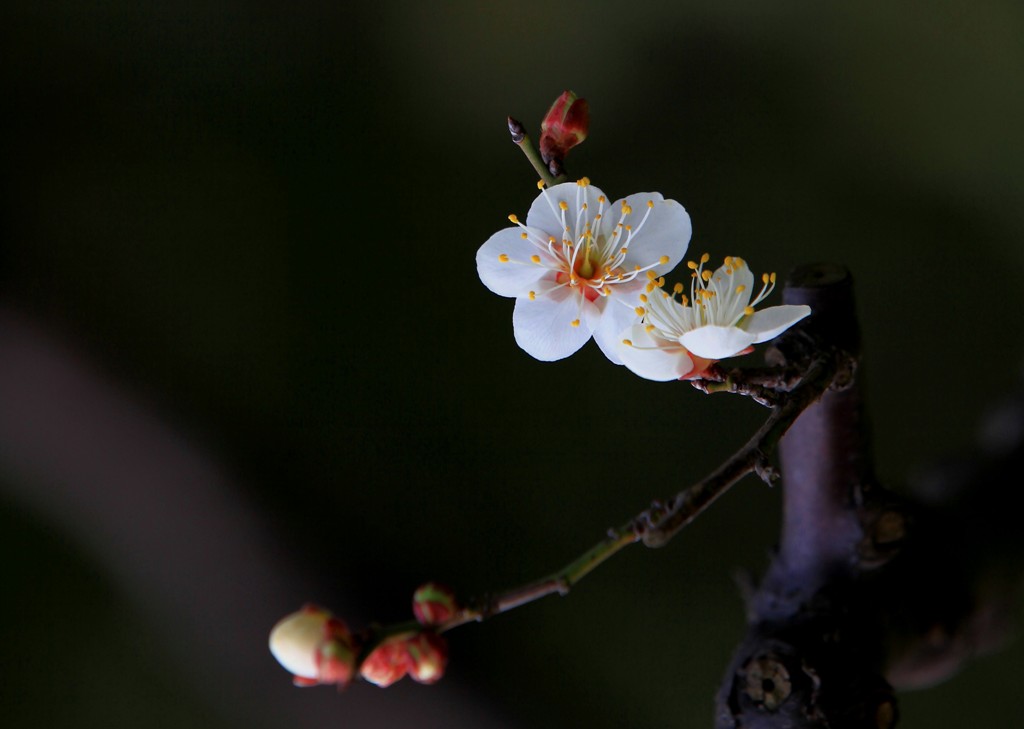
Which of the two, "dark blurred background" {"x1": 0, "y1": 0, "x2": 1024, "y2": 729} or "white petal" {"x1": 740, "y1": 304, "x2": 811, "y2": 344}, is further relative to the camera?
→ "dark blurred background" {"x1": 0, "y1": 0, "x2": 1024, "y2": 729}

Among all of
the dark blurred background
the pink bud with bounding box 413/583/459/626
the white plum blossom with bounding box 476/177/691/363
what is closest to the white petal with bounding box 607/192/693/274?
the white plum blossom with bounding box 476/177/691/363

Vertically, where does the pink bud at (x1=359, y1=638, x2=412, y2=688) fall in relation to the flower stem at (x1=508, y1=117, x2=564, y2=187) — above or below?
below

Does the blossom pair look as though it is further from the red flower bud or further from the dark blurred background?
the dark blurred background

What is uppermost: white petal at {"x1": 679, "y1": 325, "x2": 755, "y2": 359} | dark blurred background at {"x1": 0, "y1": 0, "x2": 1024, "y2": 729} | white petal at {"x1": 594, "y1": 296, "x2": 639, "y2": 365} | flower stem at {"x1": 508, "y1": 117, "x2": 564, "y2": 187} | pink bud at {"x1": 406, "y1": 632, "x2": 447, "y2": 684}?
dark blurred background at {"x1": 0, "y1": 0, "x2": 1024, "y2": 729}

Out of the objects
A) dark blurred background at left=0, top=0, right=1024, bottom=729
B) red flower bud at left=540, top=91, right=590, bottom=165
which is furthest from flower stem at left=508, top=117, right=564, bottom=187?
dark blurred background at left=0, top=0, right=1024, bottom=729

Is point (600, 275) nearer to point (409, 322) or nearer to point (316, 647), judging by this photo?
point (316, 647)

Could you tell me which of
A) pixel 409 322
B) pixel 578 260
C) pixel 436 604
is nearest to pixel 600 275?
pixel 578 260
